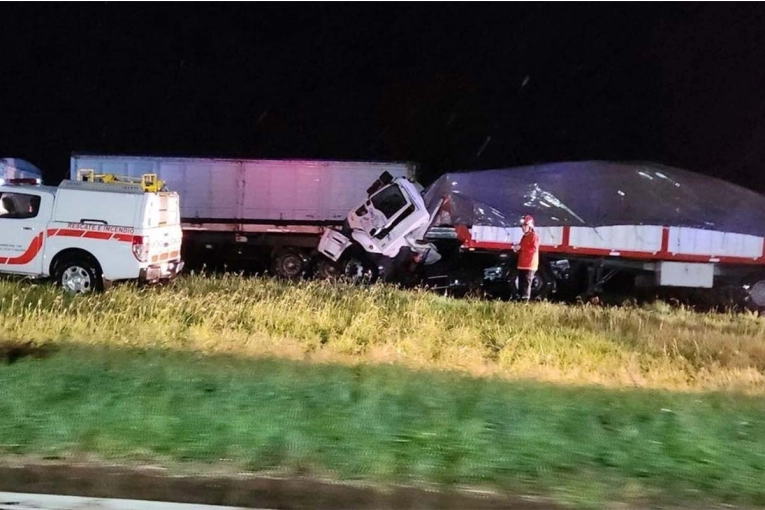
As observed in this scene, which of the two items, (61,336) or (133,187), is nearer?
(61,336)

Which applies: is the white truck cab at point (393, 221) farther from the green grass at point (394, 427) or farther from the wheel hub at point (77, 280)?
the green grass at point (394, 427)

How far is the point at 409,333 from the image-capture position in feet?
34.2

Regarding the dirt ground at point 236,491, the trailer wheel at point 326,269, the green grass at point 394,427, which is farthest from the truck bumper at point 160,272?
the dirt ground at point 236,491

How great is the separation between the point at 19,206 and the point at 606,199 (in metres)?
11.1

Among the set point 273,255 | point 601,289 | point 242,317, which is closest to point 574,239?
point 601,289

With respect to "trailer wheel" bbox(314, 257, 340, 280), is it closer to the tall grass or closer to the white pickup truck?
the tall grass

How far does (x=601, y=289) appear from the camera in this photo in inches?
676

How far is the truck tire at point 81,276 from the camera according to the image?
13.2m

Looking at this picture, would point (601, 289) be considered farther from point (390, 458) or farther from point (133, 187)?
point (390, 458)

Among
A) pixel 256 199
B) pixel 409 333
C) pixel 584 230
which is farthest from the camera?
pixel 256 199

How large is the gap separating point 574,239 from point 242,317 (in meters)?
8.35

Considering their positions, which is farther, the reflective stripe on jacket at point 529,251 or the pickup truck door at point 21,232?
the reflective stripe on jacket at point 529,251

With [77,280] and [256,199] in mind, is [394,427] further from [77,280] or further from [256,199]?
[256,199]

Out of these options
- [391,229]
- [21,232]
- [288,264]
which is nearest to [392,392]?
[21,232]
